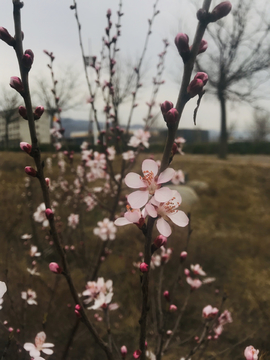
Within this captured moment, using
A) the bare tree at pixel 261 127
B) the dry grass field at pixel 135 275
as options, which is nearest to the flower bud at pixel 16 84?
the dry grass field at pixel 135 275

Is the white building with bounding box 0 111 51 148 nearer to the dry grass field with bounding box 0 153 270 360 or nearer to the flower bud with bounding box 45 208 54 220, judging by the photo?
the dry grass field with bounding box 0 153 270 360

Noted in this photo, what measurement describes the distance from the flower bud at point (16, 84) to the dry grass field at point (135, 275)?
97 centimetres

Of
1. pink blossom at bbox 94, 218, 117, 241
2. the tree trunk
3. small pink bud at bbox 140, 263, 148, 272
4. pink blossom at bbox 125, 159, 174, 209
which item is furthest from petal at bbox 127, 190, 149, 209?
the tree trunk

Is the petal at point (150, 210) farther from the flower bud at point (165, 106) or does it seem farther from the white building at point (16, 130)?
the white building at point (16, 130)

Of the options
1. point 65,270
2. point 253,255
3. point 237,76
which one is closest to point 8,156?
point 65,270

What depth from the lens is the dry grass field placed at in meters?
2.21

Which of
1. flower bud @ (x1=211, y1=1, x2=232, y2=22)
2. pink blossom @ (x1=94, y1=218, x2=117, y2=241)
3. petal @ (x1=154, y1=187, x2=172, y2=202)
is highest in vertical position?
flower bud @ (x1=211, y1=1, x2=232, y2=22)

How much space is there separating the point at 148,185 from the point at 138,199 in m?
0.06

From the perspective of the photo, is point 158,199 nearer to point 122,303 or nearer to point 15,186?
Answer: point 122,303

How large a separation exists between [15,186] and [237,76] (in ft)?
37.0

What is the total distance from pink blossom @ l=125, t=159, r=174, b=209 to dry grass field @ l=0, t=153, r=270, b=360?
85 cm

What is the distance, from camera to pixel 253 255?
4.75 m

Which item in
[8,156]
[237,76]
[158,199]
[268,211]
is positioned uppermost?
[237,76]

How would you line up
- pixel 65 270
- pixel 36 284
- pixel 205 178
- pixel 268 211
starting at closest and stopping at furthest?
pixel 65 270 → pixel 36 284 → pixel 268 211 → pixel 205 178
